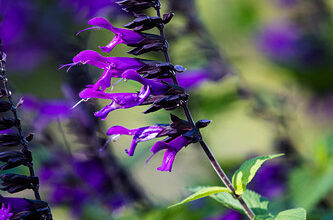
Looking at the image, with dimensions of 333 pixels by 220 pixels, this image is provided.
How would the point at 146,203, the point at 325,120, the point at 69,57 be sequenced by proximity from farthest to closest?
the point at 325,120 < the point at 146,203 < the point at 69,57

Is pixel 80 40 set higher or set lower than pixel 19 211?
higher

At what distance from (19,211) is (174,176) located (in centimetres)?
202

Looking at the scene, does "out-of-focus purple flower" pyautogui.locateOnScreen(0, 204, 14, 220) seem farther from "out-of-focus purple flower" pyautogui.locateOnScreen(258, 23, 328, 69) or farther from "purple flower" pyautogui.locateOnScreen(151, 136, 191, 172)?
"out-of-focus purple flower" pyautogui.locateOnScreen(258, 23, 328, 69)

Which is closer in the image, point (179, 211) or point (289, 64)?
point (179, 211)

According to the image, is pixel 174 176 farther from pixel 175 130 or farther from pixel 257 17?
pixel 175 130

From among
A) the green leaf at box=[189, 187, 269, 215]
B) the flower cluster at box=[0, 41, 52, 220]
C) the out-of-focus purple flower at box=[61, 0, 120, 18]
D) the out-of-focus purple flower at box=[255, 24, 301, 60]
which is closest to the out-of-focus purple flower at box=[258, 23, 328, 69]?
the out-of-focus purple flower at box=[255, 24, 301, 60]

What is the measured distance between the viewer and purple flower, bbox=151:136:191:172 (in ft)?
1.98

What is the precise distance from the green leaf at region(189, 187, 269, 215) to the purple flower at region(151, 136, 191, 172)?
4.4 inches

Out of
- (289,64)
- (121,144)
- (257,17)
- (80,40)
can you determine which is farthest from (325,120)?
(80,40)

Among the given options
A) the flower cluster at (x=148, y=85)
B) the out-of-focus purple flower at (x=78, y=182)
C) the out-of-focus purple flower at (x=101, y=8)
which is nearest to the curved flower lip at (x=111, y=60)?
the flower cluster at (x=148, y=85)

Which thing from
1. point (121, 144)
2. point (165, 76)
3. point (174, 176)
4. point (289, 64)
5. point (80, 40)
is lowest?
point (174, 176)

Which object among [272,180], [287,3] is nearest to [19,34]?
[272,180]

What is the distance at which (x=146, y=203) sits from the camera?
1243mm

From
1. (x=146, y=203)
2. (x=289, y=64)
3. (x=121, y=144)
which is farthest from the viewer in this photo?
(x=121, y=144)
